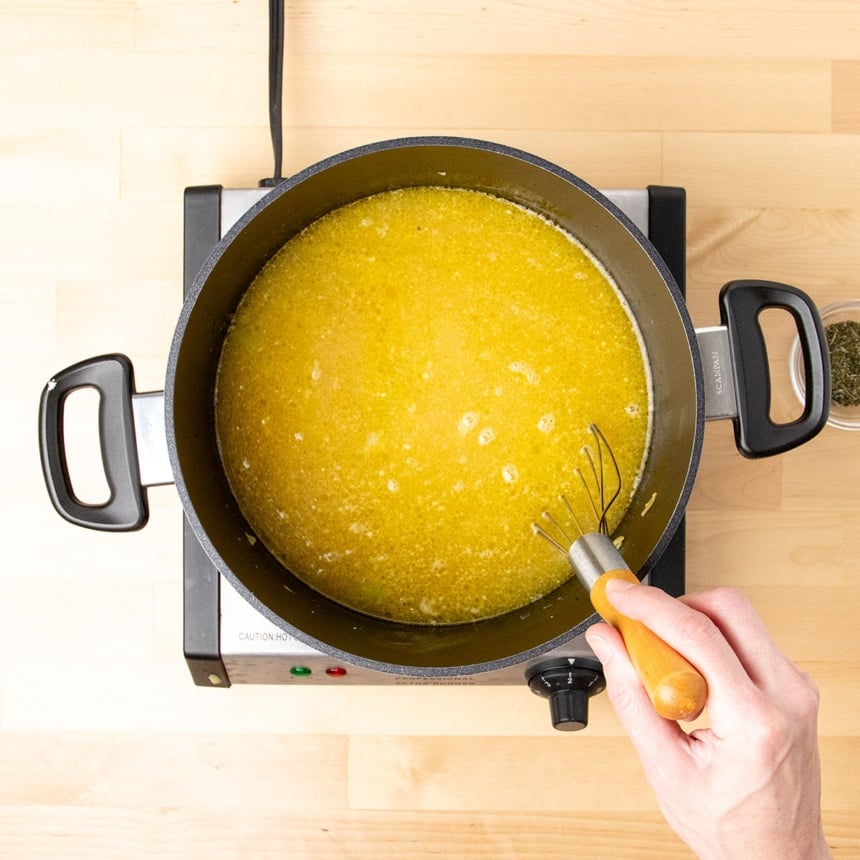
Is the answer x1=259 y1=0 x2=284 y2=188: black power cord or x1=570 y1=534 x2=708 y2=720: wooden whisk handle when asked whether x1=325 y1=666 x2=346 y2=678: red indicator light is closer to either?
x1=570 y1=534 x2=708 y2=720: wooden whisk handle

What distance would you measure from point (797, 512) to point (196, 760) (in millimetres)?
747

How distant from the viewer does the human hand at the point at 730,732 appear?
1.77ft

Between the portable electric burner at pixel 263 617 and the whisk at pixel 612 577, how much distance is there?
0.09 m

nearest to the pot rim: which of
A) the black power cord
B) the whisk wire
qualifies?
the whisk wire

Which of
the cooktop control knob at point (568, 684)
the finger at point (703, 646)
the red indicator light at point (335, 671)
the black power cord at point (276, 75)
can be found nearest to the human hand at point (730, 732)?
the finger at point (703, 646)

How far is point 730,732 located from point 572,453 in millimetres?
303

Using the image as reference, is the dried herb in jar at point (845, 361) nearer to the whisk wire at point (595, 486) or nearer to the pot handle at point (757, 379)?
the pot handle at point (757, 379)

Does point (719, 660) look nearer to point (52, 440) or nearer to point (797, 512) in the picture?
point (797, 512)

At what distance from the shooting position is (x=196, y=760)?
93 cm

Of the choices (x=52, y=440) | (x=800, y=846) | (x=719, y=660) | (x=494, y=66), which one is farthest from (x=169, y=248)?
(x=800, y=846)

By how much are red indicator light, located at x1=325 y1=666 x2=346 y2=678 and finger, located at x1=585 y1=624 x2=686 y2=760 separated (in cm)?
32

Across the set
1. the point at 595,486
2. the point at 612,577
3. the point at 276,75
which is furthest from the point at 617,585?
the point at 276,75

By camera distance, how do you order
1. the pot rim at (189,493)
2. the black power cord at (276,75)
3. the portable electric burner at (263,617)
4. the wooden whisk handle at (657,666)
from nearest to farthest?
the wooden whisk handle at (657,666) < the pot rim at (189,493) < the portable electric burner at (263,617) < the black power cord at (276,75)

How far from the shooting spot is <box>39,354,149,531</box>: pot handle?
2.27 feet
